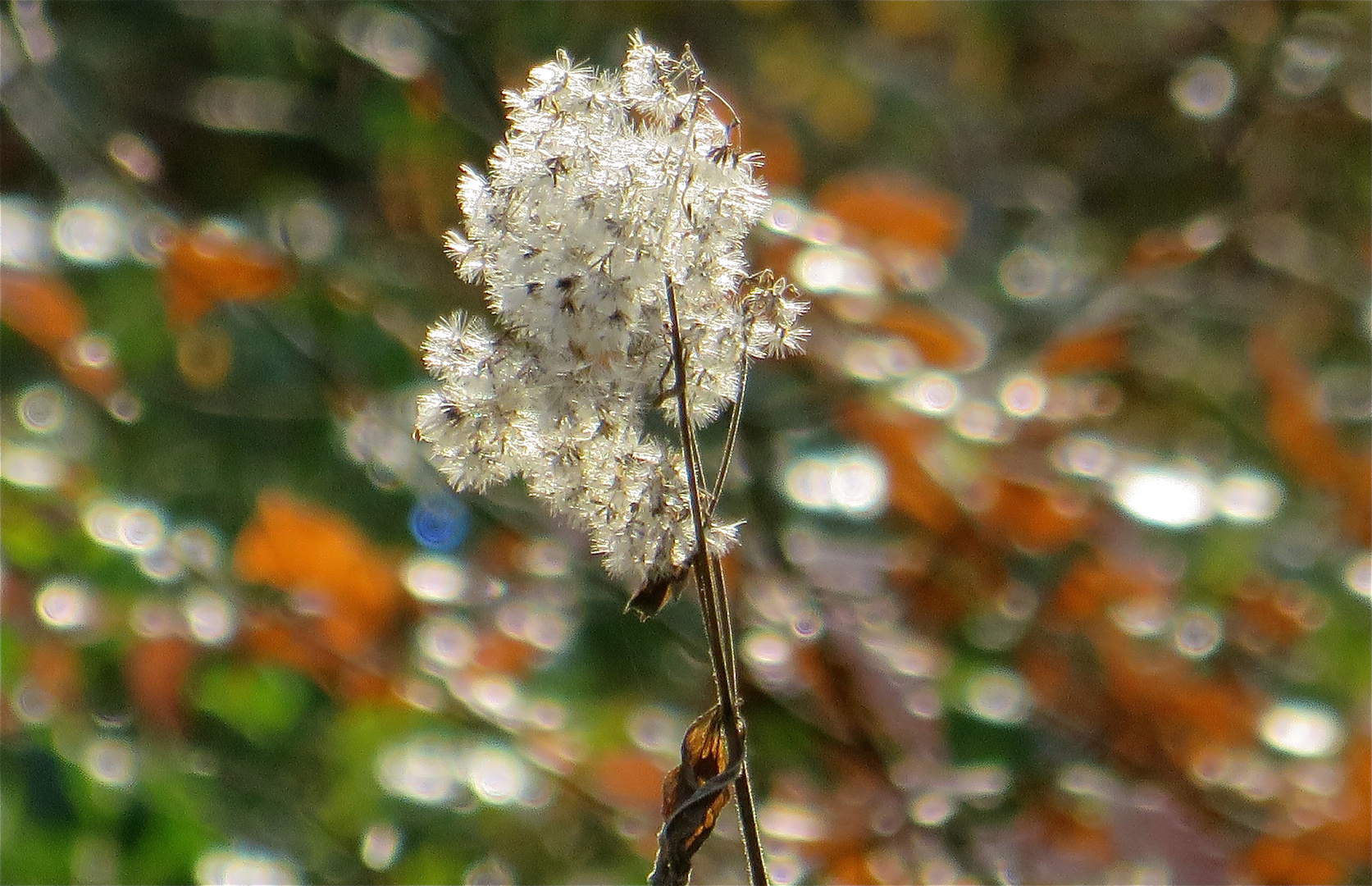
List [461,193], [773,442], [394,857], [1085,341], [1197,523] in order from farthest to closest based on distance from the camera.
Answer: [1085,341] < [773,442] < [1197,523] < [394,857] < [461,193]

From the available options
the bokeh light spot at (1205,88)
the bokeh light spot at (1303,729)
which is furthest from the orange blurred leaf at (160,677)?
the bokeh light spot at (1205,88)

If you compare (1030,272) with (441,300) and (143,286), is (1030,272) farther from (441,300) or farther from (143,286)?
(143,286)

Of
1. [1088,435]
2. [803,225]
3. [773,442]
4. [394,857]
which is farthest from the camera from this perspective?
[1088,435]

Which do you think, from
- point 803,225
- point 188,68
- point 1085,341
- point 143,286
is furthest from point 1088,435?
point 188,68

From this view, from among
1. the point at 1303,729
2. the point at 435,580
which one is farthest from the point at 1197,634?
the point at 435,580

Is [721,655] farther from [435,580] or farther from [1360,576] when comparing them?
[1360,576]

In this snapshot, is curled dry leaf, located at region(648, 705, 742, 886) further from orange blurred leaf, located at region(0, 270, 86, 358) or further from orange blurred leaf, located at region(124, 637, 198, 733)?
orange blurred leaf, located at region(0, 270, 86, 358)

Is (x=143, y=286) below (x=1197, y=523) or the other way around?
the other way around
